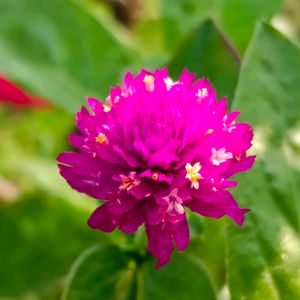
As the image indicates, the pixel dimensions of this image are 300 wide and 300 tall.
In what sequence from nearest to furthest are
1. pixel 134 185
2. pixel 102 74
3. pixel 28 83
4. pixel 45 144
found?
pixel 134 185, pixel 28 83, pixel 102 74, pixel 45 144

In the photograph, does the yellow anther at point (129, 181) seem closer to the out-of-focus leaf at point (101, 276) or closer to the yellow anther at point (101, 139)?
the yellow anther at point (101, 139)

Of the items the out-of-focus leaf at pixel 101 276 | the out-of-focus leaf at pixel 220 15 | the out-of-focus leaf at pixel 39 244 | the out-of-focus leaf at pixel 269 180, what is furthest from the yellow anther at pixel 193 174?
the out-of-focus leaf at pixel 220 15

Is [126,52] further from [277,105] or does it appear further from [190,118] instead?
[190,118]

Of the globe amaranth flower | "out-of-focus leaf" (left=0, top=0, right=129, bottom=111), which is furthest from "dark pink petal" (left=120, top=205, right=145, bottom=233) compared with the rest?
"out-of-focus leaf" (left=0, top=0, right=129, bottom=111)

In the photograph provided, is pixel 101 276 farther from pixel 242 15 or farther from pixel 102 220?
pixel 242 15

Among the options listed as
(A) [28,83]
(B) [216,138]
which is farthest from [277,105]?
(A) [28,83]

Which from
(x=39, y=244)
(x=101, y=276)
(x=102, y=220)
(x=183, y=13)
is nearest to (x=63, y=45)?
(x=183, y=13)
